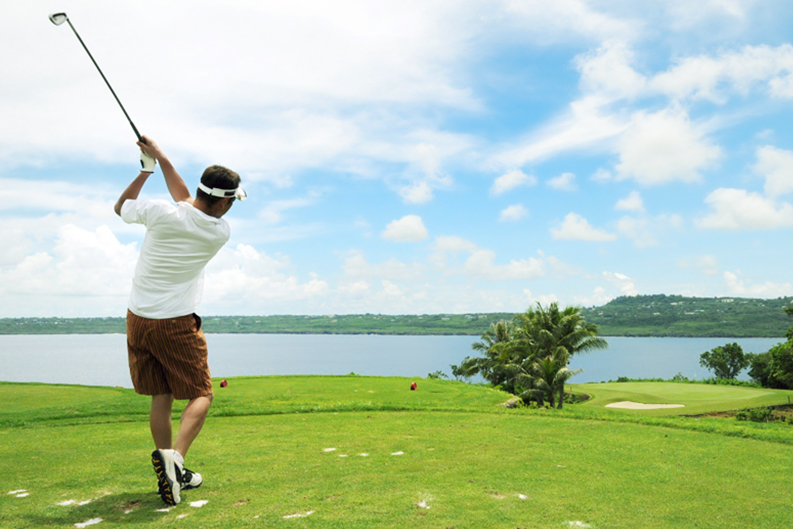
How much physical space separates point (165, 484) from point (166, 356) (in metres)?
0.88

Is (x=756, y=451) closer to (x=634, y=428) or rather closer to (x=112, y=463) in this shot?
(x=634, y=428)

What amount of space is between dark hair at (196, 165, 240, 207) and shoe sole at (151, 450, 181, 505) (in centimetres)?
174

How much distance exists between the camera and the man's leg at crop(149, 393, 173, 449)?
3855 millimetres

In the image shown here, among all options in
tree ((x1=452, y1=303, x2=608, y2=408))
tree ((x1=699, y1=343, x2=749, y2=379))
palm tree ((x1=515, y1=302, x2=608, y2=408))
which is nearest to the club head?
tree ((x1=452, y1=303, x2=608, y2=408))

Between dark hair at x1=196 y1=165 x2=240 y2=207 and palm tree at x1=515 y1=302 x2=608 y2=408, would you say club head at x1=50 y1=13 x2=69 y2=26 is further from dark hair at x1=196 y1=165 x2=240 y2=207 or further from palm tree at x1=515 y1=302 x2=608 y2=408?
palm tree at x1=515 y1=302 x2=608 y2=408

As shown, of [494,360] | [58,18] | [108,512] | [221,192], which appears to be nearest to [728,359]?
[494,360]

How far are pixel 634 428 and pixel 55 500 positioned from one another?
667 cm

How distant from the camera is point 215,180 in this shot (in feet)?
12.5

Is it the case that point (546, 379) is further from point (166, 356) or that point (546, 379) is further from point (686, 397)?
point (166, 356)

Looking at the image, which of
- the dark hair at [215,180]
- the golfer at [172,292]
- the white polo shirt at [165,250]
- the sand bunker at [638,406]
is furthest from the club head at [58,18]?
the sand bunker at [638,406]

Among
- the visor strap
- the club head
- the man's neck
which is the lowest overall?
the man's neck

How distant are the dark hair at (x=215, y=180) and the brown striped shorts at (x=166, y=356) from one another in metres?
0.88

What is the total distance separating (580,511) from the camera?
3.40m

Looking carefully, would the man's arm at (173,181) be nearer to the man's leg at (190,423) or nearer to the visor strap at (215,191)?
the visor strap at (215,191)
